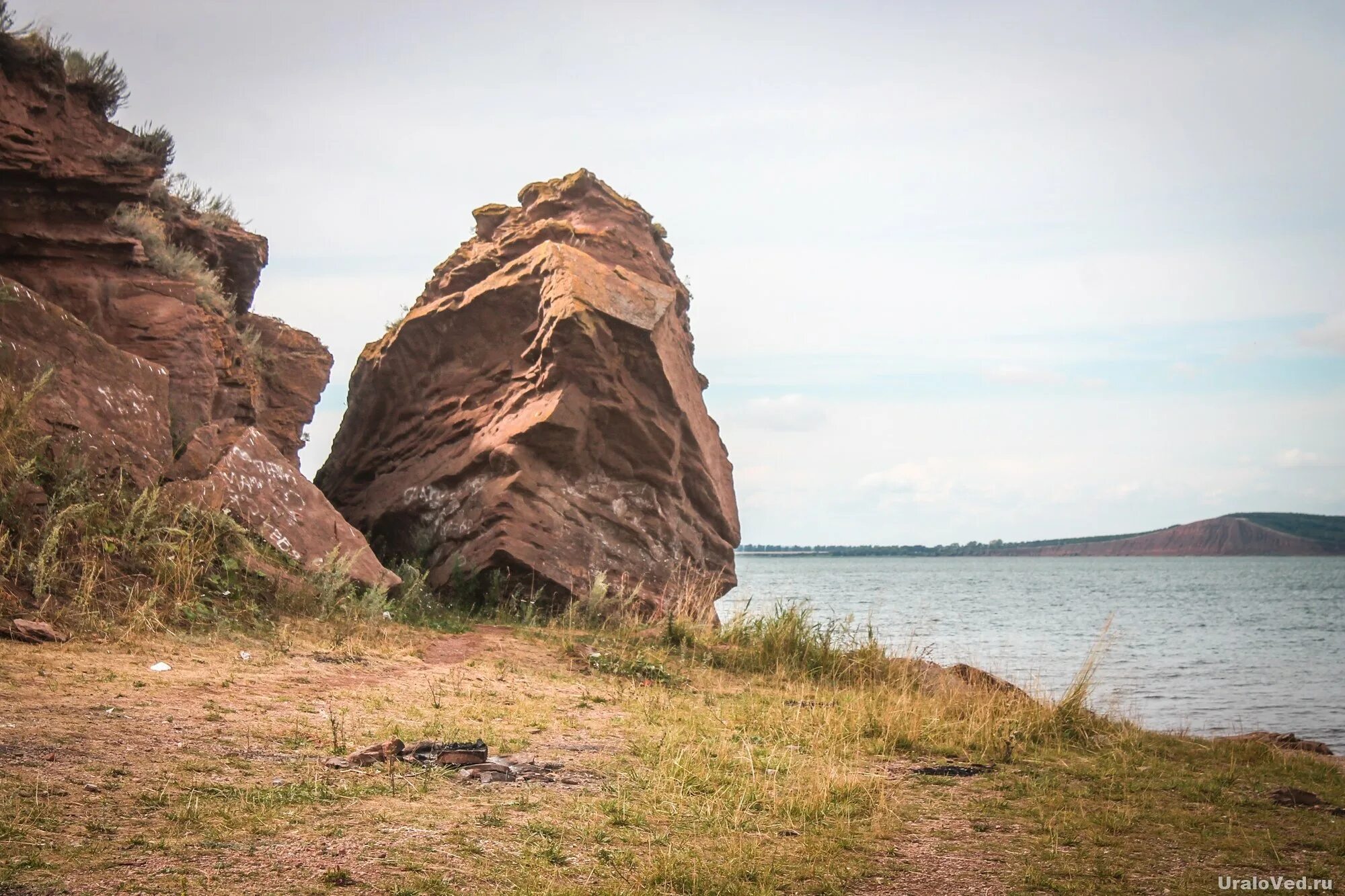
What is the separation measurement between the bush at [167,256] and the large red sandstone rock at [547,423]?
117 inches

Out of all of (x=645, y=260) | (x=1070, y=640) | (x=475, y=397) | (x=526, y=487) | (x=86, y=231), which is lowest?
(x=1070, y=640)

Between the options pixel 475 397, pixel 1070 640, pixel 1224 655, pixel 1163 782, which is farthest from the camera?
pixel 1070 640

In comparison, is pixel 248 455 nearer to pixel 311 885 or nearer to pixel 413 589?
pixel 413 589

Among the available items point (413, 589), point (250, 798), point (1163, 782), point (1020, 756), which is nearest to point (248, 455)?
point (413, 589)

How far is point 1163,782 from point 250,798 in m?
5.78

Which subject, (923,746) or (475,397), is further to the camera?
(475,397)

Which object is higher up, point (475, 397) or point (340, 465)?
point (475, 397)

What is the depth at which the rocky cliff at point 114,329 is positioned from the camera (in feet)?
33.4

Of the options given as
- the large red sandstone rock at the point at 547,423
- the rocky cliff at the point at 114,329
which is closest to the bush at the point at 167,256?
the rocky cliff at the point at 114,329

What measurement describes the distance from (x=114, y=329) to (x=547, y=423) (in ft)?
17.3

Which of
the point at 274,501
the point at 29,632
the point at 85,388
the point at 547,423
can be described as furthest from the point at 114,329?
the point at 547,423

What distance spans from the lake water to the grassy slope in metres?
2.64

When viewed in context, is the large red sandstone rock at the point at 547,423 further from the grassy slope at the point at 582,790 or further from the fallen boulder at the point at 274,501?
the grassy slope at the point at 582,790

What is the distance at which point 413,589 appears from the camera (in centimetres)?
1227
